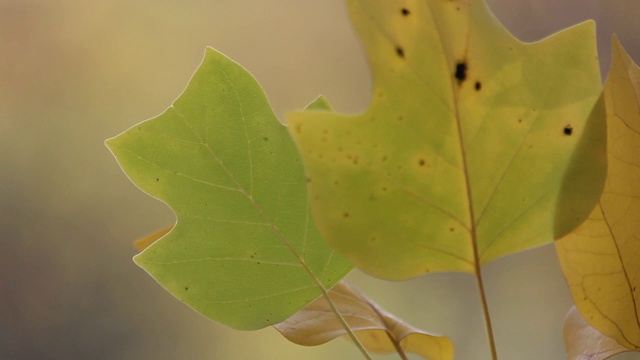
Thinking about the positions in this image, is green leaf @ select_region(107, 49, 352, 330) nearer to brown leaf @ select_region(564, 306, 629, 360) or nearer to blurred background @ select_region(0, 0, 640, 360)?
brown leaf @ select_region(564, 306, 629, 360)

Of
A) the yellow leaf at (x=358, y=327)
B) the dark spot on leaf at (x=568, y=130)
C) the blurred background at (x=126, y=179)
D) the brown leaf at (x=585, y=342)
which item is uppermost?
the blurred background at (x=126, y=179)

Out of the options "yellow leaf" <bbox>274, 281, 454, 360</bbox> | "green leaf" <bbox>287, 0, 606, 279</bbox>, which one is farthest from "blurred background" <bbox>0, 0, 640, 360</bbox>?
"green leaf" <bbox>287, 0, 606, 279</bbox>

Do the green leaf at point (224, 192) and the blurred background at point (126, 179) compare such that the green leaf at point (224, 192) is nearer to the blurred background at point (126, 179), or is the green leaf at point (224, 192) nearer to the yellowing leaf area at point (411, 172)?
the yellowing leaf area at point (411, 172)

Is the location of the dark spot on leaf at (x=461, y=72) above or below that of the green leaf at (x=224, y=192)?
above

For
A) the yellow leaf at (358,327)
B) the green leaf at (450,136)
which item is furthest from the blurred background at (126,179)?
the green leaf at (450,136)

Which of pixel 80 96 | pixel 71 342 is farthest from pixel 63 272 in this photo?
pixel 80 96

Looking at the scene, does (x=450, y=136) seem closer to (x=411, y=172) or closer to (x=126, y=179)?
(x=411, y=172)

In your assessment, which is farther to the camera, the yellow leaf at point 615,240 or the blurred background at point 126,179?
the blurred background at point 126,179

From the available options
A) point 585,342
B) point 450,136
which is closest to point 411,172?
point 450,136
